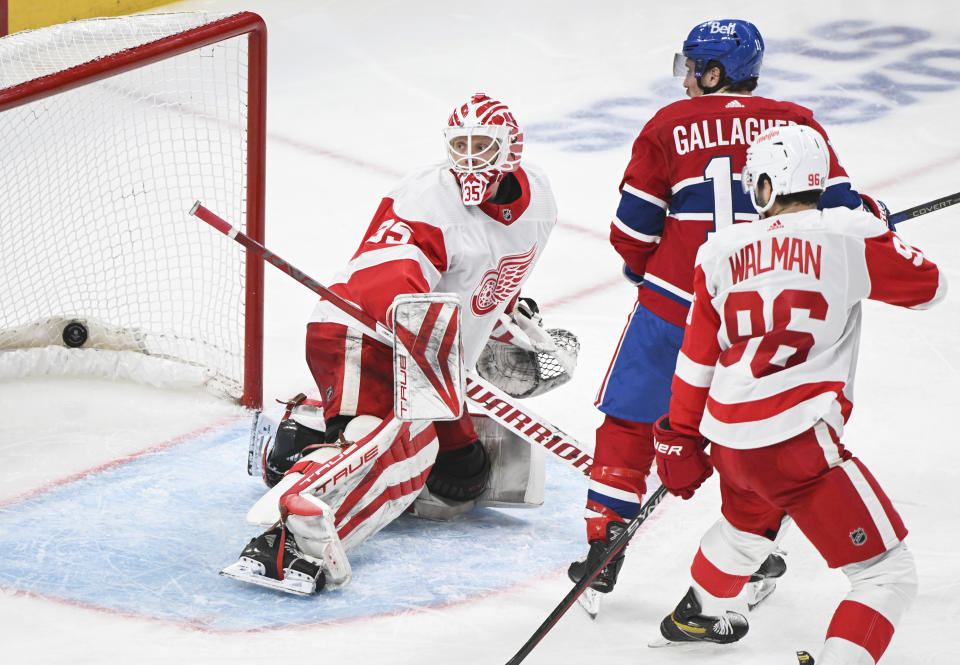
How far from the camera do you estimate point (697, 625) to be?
2441mm

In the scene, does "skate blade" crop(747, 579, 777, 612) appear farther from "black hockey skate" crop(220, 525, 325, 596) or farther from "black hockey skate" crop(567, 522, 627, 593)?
"black hockey skate" crop(220, 525, 325, 596)

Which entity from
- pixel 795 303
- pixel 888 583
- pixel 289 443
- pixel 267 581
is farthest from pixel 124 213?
pixel 888 583

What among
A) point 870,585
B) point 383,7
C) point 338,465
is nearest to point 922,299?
point 870,585

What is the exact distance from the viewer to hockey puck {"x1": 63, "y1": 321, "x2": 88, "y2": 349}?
383 cm

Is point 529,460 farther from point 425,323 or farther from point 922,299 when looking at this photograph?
point 922,299

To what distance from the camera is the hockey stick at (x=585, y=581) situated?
2.30m

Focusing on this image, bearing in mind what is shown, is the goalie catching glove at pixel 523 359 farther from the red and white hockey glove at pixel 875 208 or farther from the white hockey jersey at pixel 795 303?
the white hockey jersey at pixel 795 303

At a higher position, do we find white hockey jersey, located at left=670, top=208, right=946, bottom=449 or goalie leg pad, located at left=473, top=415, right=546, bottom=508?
white hockey jersey, located at left=670, top=208, right=946, bottom=449

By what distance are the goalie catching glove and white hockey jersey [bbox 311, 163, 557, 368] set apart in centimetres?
29

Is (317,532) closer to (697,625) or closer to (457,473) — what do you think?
(457,473)

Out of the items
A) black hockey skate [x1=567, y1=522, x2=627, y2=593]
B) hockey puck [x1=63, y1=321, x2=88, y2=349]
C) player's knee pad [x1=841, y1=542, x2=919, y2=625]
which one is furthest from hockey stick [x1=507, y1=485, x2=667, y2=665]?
hockey puck [x1=63, y1=321, x2=88, y2=349]

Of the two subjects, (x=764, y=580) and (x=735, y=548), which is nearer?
(x=735, y=548)

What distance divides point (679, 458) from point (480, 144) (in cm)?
85

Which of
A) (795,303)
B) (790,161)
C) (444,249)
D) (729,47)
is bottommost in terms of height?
(444,249)
